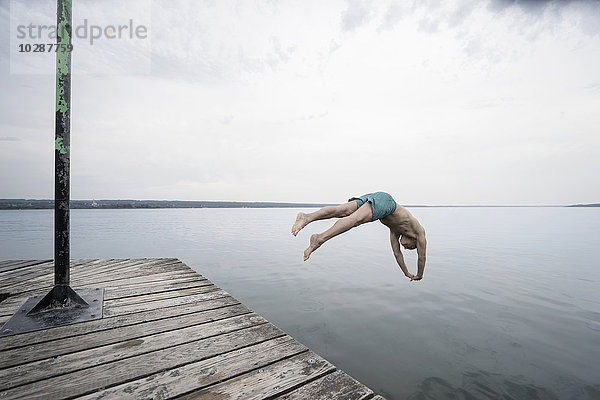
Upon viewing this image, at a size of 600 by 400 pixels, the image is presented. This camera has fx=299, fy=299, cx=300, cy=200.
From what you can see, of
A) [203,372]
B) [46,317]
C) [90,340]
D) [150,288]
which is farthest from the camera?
[150,288]

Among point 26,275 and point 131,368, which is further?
point 26,275

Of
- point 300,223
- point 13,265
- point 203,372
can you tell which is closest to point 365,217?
point 300,223

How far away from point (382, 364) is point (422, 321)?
2.55 metres

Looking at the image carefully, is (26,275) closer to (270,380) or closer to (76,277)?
(76,277)

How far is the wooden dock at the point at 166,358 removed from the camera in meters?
2.42

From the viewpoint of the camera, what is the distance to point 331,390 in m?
2.50

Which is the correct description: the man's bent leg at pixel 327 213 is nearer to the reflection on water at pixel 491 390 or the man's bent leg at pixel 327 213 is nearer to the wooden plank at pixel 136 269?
the reflection on water at pixel 491 390

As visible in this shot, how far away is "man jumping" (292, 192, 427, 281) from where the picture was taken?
409cm

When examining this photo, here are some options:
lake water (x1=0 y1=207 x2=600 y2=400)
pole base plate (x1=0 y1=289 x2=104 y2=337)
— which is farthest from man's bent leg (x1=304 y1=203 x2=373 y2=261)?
pole base plate (x1=0 y1=289 x2=104 y2=337)

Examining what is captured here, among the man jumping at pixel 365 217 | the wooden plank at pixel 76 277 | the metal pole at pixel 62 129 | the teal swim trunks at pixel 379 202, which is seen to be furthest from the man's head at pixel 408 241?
the metal pole at pixel 62 129

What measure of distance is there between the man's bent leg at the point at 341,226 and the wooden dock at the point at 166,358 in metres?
1.19

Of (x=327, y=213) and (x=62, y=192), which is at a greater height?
(x=62, y=192)

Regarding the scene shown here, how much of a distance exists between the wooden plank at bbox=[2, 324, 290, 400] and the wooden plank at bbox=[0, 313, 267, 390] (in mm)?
77

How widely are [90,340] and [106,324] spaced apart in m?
0.42
